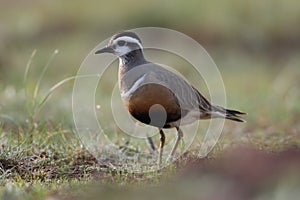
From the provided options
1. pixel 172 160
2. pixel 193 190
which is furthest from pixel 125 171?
pixel 193 190

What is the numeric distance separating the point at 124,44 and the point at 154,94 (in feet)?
2.47

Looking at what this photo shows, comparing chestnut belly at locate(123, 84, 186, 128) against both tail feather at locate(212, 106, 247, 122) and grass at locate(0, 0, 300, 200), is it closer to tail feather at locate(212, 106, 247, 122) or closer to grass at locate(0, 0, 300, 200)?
grass at locate(0, 0, 300, 200)

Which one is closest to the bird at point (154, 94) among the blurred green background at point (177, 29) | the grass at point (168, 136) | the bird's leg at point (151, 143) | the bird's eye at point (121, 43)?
→ the bird's eye at point (121, 43)

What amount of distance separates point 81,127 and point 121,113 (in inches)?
63.9

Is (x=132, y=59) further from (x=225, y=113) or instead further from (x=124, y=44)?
(x=225, y=113)

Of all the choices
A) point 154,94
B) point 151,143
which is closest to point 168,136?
point 151,143

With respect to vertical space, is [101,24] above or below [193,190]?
above

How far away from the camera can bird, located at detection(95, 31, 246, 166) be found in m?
7.05

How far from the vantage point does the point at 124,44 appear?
757 cm

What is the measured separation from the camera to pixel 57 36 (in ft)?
51.7

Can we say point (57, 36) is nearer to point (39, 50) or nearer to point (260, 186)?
point (39, 50)

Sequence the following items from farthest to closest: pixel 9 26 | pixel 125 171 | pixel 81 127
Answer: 1. pixel 9 26
2. pixel 81 127
3. pixel 125 171

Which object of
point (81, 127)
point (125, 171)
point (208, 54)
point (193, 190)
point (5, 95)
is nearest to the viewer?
point (193, 190)

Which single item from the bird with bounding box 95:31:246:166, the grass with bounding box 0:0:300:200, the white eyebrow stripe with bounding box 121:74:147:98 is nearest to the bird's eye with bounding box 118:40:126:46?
the bird with bounding box 95:31:246:166
